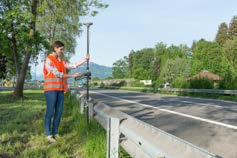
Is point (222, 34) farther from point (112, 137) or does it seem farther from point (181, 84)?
point (112, 137)

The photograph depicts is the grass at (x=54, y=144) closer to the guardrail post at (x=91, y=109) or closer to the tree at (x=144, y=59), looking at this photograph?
the guardrail post at (x=91, y=109)

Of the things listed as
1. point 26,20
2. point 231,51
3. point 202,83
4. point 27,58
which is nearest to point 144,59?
point 231,51

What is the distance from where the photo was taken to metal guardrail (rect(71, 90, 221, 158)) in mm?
2026

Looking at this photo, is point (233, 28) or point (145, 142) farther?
point (233, 28)

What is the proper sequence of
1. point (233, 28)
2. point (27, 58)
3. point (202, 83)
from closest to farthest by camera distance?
1. point (27, 58)
2. point (202, 83)
3. point (233, 28)

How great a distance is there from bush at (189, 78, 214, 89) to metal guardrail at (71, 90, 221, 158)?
20.3 metres

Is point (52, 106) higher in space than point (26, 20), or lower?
lower

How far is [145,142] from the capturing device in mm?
2775

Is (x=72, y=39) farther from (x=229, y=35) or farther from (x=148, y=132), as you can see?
(x=229, y=35)

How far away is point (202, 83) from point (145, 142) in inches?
874

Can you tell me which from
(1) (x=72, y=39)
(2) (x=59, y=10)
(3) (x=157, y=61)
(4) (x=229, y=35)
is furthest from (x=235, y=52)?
(2) (x=59, y=10)

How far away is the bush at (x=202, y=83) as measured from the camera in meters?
23.3

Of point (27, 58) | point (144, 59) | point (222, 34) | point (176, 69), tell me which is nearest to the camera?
point (27, 58)

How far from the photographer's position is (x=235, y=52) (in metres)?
78.5
